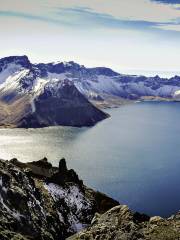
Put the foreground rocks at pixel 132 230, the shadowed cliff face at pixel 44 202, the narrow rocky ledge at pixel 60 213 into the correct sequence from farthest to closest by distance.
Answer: the shadowed cliff face at pixel 44 202 < the narrow rocky ledge at pixel 60 213 < the foreground rocks at pixel 132 230

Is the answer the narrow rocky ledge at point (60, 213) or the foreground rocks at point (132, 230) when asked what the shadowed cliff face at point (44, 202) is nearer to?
the narrow rocky ledge at point (60, 213)

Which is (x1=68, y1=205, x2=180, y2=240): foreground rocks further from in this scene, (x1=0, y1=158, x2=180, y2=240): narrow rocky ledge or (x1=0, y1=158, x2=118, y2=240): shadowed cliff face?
(x1=0, y1=158, x2=118, y2=240): shadowed cliff face

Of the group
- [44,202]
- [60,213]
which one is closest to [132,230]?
[60,213]

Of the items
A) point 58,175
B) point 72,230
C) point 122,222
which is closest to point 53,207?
point 72,230

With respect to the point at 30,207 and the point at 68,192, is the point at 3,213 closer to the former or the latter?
the point at 30,207

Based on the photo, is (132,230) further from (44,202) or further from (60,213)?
(44,202)

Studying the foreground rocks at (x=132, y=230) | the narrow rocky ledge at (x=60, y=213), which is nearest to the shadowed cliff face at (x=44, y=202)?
the narrow rocky ledge at (x=60, y=213)

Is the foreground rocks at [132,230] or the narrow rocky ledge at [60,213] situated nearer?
the foreground rocks at [132,230]

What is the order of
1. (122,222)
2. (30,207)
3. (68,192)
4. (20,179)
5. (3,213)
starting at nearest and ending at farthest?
(122,222) → (3,213) → (30,207) → (20,179) → (68,192)
